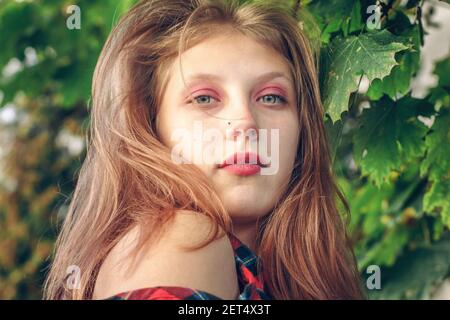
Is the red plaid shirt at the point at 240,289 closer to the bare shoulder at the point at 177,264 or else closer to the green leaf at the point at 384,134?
the bare shoulder at the point at 177,264

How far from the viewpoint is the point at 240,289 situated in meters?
1.29

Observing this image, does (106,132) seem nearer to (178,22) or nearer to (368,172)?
(178,22)

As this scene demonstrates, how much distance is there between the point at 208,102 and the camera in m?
1.41

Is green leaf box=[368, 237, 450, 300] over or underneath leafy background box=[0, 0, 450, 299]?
underneath

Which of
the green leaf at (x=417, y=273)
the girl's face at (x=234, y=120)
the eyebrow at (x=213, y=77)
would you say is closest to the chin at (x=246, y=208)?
the girl's face at (x=234, y=120)

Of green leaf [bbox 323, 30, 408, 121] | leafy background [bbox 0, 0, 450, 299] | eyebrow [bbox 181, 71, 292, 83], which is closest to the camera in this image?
eyebrow [bbox 181, 71, 292, 83]

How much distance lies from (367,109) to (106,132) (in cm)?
66

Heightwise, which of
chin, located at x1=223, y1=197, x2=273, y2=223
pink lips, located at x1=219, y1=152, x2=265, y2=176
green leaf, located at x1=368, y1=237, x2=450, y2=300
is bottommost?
chin, located at x1=223, y1=197, x2=273, y2=223

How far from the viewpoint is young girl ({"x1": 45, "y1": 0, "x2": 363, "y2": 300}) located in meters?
1.31

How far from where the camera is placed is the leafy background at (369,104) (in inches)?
64.0

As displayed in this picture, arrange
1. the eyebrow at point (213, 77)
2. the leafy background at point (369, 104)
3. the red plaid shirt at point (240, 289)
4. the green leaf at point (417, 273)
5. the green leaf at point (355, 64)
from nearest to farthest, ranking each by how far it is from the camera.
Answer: the red plaid shirt at point (240, 289) → the eyebrow at point (213, 77) → the green leaf at point (355, 64) → the leafy background at point (369, 104) → the green leaf at point (417, 273)

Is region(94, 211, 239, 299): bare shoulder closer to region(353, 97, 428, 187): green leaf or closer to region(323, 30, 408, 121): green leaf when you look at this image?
region(323, 30, 408, 121): green leaf

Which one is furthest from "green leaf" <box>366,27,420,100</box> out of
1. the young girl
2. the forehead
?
the forehead
